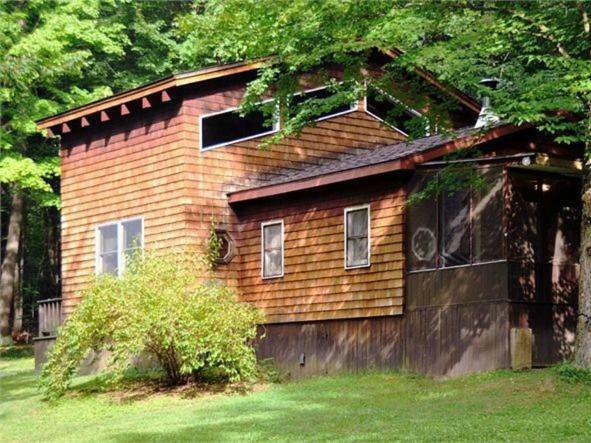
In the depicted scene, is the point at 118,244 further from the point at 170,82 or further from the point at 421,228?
the point at 421,228

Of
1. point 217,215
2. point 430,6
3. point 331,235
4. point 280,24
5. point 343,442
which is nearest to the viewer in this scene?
point 343,442

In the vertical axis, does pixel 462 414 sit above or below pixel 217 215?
below

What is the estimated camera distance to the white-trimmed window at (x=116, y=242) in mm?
24573

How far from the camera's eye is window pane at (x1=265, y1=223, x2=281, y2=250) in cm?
2336

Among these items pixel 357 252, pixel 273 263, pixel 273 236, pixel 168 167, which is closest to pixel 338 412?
pixel 357 252

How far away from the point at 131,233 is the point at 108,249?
3.22 ft

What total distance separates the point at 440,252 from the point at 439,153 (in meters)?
1.87

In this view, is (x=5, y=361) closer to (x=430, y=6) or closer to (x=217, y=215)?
(x=217, y=215)

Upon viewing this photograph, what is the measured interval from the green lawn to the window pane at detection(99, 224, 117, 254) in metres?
4.60

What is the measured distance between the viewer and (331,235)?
2211cm

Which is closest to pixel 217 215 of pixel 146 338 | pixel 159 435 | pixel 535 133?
pixel 146 338

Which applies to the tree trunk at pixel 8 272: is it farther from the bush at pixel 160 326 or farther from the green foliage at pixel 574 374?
the green foliage at pixel 574 374

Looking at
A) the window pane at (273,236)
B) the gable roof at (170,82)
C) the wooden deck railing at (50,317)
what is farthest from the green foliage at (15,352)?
the window pane at (273,236)

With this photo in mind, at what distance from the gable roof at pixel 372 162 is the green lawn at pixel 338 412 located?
393 cm
